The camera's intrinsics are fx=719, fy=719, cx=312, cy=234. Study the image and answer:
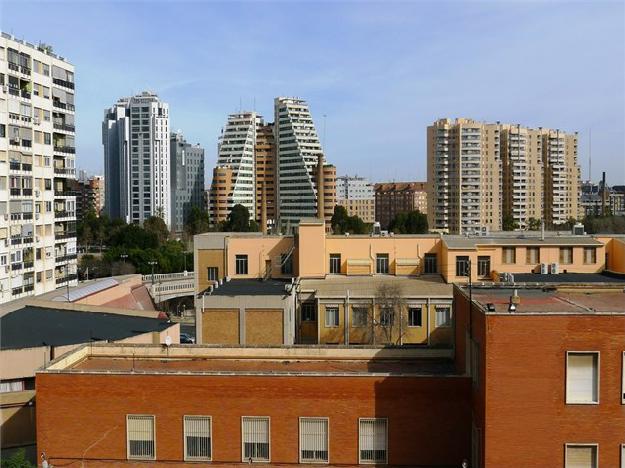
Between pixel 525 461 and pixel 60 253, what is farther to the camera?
pixel 60 253

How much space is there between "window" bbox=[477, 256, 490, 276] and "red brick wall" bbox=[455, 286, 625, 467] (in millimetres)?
24000

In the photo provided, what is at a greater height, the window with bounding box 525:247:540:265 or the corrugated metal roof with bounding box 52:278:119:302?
the window with bounding box 525:247:540:265

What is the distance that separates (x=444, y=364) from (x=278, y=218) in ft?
361

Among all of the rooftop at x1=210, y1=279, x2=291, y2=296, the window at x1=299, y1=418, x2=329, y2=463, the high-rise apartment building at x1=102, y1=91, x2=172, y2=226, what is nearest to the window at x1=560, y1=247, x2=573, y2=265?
the rooftop at x1=210, y1=279, x2=291, y2=296

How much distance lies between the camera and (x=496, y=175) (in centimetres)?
11750

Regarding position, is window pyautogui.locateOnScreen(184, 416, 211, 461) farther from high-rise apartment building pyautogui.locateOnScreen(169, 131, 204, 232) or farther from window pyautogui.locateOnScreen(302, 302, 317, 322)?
high-rise apartment building pyautogui.locateOnScreen(169, 131, 204, 232)

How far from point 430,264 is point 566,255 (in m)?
7.60

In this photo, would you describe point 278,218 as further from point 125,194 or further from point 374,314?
point 374,314

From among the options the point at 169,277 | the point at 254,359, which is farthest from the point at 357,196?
the point at 254,359

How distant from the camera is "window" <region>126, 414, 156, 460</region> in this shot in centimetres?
1702

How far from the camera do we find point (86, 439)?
17.1 metres

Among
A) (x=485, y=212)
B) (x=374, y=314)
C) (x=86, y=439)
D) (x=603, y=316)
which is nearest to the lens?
(x=603, y=316)

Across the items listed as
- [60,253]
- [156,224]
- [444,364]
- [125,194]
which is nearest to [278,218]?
[156,224]

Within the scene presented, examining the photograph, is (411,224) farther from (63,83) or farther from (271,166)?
(63,83)
